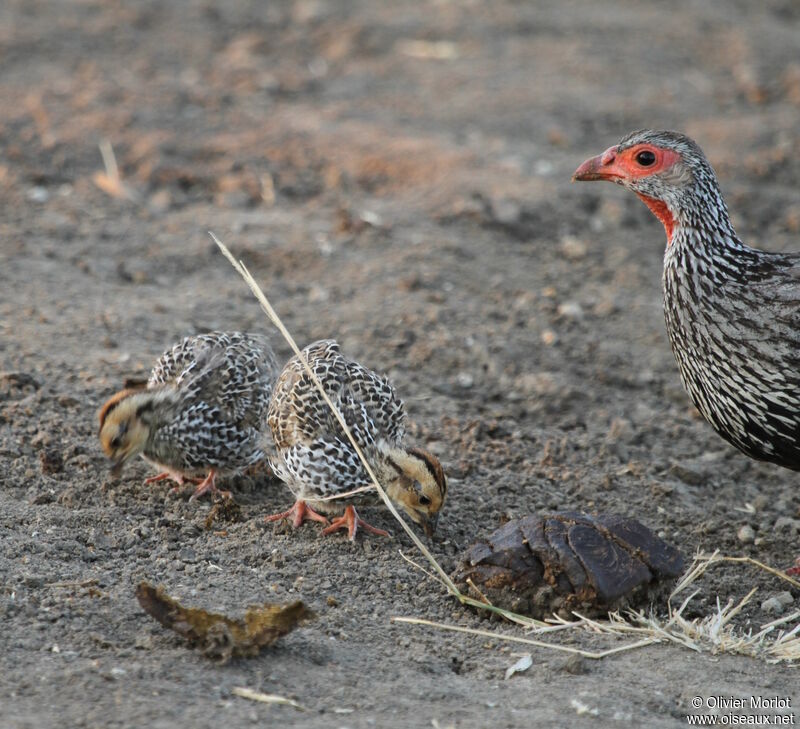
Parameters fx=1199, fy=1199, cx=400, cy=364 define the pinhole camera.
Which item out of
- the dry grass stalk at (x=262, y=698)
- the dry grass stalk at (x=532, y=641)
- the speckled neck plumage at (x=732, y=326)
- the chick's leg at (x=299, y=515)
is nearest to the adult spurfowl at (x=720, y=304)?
the speckled neck plumage at (x=732, y=326)

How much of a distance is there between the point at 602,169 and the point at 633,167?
0.16 metres

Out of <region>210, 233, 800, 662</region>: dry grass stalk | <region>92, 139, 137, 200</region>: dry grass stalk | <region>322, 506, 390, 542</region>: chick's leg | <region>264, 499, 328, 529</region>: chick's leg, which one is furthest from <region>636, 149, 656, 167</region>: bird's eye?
<region>92, 139, 137, 200</region>: dry grass stalk

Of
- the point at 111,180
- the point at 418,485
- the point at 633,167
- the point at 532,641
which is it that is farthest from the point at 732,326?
the point at 111,180

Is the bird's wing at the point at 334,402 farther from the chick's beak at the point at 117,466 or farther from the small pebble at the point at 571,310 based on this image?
the small pebble at the point at 571,310

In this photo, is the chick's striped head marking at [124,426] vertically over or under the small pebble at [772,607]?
over

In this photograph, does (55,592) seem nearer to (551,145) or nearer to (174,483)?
(174,483)

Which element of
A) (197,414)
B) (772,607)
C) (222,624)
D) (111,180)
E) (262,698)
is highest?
(111,180)

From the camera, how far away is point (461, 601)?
4.45 metres

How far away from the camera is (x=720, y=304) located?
4.80 meters

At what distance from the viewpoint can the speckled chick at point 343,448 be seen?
4.83 metres

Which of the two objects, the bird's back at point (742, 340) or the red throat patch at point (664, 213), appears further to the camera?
the red throat patch at point (664, 213)

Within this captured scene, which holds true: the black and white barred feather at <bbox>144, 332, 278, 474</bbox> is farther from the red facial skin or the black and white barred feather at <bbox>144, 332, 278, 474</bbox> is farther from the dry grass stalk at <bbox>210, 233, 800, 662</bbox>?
the red facial skin

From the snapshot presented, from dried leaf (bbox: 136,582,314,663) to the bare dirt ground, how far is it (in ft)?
0.23

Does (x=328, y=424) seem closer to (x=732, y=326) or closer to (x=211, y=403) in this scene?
(x=211, y=403)
